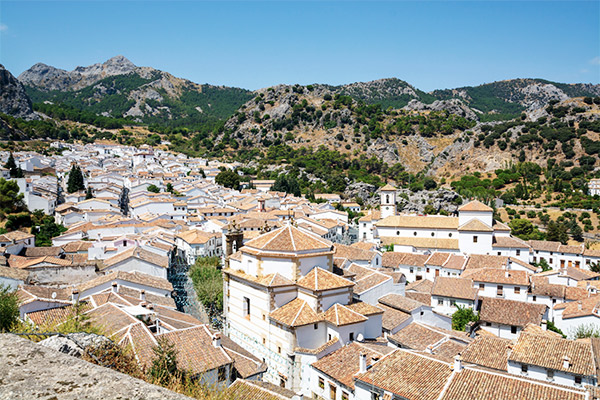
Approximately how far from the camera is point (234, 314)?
67.6ft

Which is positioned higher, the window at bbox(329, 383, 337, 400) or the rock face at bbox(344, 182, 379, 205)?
the rock face at bbox(344, 182, 379, 205)

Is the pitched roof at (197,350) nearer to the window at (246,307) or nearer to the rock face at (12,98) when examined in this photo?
the window at (246,307)

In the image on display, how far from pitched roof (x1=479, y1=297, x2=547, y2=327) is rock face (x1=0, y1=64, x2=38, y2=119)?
403ft

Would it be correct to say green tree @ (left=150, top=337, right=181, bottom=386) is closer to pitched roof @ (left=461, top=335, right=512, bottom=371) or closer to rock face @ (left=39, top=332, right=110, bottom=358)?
rock face @ (left=39, top=332, right=110, bottom=358)

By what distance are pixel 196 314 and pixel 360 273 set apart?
37.0ft

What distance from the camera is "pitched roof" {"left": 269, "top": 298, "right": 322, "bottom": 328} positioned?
659 inches

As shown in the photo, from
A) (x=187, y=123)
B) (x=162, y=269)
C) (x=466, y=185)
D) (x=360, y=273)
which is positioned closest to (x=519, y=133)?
(x=466, y=185)

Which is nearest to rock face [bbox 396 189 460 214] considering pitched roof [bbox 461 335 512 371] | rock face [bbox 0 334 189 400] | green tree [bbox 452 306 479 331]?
green tree [bbox 452 306 479 331]

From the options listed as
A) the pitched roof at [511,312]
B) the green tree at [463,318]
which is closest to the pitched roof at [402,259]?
the pitched roof at [511,312]

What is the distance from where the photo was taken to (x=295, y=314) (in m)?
17.2

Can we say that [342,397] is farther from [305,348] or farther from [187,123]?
[187,123]

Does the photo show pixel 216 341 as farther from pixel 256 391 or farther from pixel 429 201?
pixel 429 201

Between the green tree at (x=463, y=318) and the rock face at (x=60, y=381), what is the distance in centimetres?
2784

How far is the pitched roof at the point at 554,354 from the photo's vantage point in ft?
56.7
